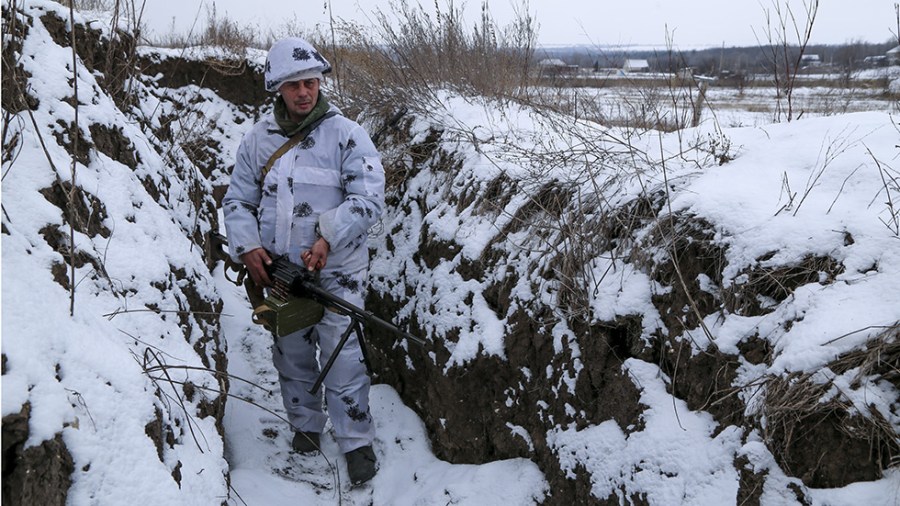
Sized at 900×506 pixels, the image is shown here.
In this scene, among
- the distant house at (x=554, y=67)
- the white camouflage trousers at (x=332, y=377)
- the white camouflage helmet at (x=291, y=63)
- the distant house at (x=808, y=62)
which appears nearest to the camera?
the white camouflage helmet at (x=291, y=63)

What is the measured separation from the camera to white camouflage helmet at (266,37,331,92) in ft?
9.02

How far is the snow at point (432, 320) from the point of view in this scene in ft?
5.49

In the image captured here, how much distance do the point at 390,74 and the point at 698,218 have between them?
3476mm

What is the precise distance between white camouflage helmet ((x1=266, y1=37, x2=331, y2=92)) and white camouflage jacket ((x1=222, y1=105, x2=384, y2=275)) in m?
0.22

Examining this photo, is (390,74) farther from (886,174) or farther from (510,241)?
(886,174)

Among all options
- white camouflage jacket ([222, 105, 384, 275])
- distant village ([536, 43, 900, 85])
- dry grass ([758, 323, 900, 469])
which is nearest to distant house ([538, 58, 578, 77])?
distant village ([536, 43, 900, 85])

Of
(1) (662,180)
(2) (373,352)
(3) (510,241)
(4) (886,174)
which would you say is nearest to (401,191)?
(2) (373,352)

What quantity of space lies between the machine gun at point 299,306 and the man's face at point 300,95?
68 centimetres

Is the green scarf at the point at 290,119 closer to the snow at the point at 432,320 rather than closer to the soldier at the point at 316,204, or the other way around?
the soldier at the point at 316,204

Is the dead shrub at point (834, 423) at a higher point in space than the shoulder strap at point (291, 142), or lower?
lower

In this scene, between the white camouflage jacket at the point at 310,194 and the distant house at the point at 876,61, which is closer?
the white camouflage jacket at the point at 310,194

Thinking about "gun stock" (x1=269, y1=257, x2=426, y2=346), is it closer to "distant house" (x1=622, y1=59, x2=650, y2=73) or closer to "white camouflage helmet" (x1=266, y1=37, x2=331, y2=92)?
"white camouflage helmet" (x1=266, y1=37, x2=331, y2=92)

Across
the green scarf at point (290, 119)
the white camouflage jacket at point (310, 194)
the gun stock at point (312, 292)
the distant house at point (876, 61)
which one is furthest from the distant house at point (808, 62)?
the gun stock at point (312, 292)

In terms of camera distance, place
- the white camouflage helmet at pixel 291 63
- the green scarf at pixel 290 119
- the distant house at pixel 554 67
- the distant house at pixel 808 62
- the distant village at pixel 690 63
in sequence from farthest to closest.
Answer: the distant house at pixel 554 67 < the distant house at pixel 808 62 < the distant village at pixel 690 63 < the green scarf at pixel 290 119 < the white camouflage helmet at pixel 291 63
